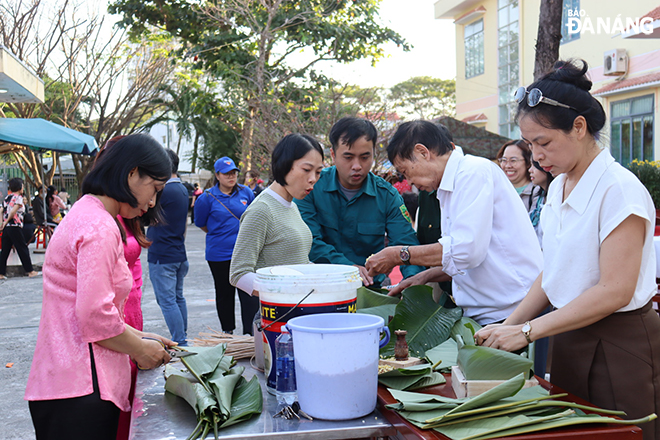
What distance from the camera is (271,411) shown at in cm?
162

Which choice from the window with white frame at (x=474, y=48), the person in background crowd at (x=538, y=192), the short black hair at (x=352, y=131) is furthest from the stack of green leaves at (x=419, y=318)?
the window with white frame at (x=474, y=48)

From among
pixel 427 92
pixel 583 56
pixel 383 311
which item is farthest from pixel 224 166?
pixel 427 92

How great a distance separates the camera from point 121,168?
1.78 meters

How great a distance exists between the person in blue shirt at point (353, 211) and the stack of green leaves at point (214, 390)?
111 cm

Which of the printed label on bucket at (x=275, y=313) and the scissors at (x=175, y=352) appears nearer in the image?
the printed label on bucket at (x=275, y=313)

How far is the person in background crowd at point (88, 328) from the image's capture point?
161 centimetres

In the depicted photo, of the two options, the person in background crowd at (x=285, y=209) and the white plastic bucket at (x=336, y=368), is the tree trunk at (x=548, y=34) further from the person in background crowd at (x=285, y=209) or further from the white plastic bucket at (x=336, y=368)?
the white plastic bucket at (x=336, y=368)

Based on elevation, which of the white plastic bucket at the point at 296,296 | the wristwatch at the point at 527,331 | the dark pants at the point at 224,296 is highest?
the white plastic bucket at the point at 296,296

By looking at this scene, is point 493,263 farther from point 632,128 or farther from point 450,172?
point 632,128

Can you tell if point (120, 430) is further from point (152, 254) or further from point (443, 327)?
point (152, 254)

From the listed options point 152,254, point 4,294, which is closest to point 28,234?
point 4,294

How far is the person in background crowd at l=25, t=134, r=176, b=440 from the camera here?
5.28 ft

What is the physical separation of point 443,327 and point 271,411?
74 cm

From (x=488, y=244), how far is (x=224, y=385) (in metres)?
1.12
